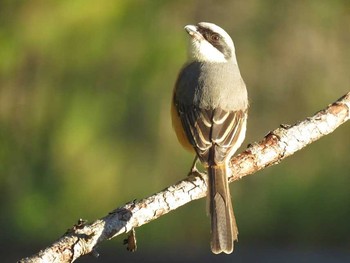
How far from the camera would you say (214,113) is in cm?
743

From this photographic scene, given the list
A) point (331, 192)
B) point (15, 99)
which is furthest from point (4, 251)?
point (331, 192)

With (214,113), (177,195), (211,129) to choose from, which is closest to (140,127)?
(214,113)

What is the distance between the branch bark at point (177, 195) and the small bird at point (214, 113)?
13cm

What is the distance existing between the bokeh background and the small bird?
493 centimetres

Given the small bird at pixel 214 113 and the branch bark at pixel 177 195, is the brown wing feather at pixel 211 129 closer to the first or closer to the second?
the small bird at pixel 214 113

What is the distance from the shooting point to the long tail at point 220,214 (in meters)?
6.54

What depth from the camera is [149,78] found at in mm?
13609

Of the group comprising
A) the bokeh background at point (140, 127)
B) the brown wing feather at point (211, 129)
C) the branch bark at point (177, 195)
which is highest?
the bokeh background at point (140, 127)

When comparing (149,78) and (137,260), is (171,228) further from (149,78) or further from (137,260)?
(149,78)

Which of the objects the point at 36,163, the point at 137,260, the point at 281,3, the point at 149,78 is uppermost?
the point at 281,3

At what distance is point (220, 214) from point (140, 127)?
6.90 m

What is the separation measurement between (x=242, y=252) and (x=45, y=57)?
3323 mm

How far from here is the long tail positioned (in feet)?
21.4

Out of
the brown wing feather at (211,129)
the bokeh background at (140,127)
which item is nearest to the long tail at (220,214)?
the brown wing feather at (211,129)
